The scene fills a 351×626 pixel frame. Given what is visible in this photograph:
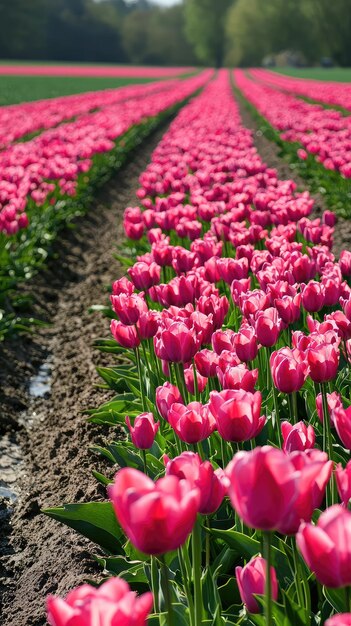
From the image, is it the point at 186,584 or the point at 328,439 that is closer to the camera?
the point at 186,584

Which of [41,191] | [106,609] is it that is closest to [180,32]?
[41,191]

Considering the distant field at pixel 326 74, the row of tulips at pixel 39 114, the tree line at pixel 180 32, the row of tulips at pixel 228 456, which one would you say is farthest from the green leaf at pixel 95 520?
the tree line at pixel 180 32

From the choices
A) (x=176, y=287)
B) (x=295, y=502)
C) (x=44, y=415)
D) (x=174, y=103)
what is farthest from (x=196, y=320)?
(x=174, y=103)

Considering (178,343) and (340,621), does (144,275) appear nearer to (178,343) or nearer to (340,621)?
(178,343)

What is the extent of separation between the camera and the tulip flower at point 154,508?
1276 mm

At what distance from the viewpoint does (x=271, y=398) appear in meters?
3.16

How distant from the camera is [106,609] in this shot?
3.85 feet

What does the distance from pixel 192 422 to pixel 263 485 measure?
77cm

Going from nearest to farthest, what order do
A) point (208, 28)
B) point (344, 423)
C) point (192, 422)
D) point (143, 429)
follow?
point (344, 423) < point (192, 422) < point (143, 429) < point (208, 28)

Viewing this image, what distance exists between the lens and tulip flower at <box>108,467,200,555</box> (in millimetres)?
1276

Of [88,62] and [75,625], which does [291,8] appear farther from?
[75,625]

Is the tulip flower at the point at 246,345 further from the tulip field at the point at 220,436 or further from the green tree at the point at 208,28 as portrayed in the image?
the green tree at the point at 208,28

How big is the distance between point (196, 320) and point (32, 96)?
3189cm

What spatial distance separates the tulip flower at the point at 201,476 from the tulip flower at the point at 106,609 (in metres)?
0.38
